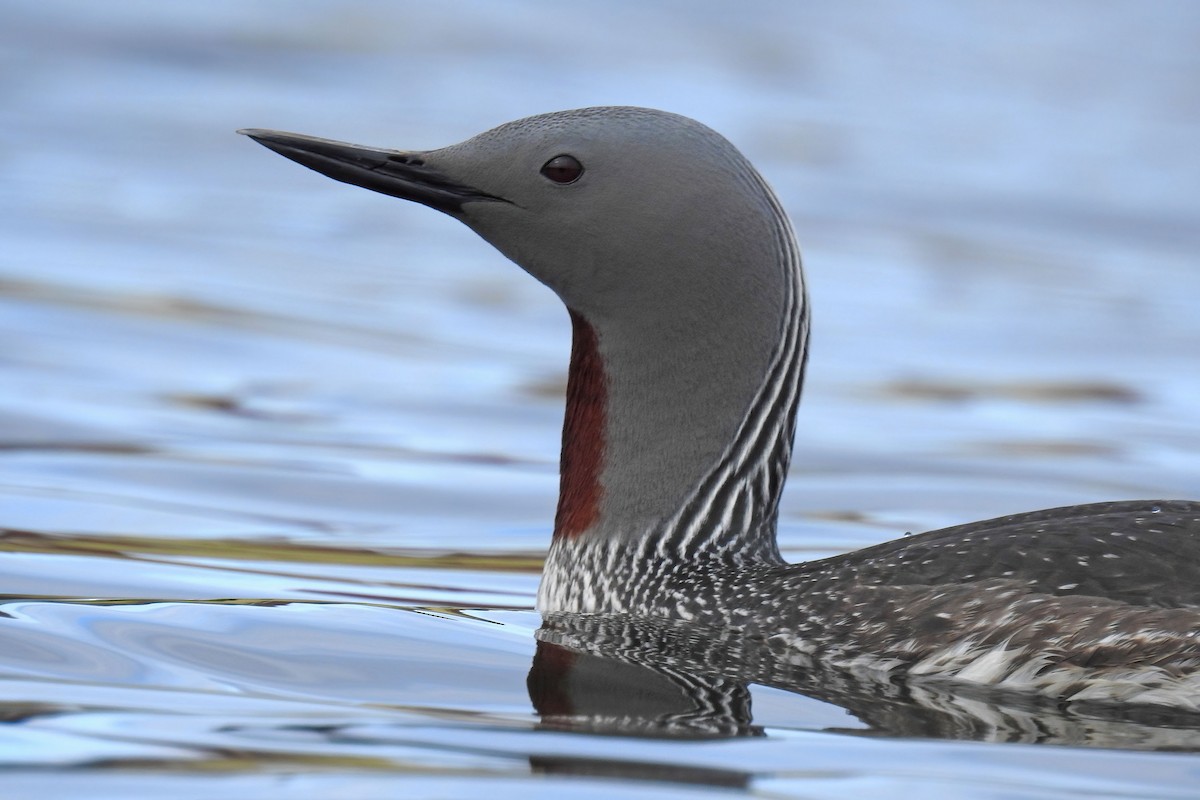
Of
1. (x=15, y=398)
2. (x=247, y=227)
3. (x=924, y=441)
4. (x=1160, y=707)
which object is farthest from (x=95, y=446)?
(x=247, y=227)

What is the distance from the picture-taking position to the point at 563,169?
16.3ft

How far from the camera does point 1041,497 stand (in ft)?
26.0

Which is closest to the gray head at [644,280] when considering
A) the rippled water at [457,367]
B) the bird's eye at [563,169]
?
the bird's eye at [563,169]

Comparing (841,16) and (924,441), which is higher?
(841,16)

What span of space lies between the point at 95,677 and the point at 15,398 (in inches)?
179

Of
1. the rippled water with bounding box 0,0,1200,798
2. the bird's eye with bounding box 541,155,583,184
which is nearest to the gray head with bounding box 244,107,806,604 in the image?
the bird's eye with bounding box 541,155,583,184

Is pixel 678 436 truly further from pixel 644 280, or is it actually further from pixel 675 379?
pixel 644 280

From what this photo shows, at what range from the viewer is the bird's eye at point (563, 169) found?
4.98 metres

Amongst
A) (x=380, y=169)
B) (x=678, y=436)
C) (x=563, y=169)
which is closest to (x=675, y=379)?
(x=678, y=436)

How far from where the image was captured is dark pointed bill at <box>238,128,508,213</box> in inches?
197

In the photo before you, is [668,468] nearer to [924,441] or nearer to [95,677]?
[95,677]

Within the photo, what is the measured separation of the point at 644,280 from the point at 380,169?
66 cm

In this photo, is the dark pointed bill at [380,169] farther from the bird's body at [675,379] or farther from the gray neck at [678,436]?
the gray neck at [678,436]

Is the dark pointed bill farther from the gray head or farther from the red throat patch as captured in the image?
the red throat patch
